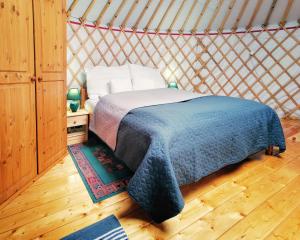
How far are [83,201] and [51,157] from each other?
22.3 inches

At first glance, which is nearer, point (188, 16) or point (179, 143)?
point (179, 143)

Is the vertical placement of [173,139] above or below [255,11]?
below

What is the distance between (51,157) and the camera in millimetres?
1707

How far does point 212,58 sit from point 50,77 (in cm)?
307

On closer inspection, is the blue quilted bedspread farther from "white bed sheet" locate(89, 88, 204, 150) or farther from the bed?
"white bed sheet" locate(89, 88, 204, 150)

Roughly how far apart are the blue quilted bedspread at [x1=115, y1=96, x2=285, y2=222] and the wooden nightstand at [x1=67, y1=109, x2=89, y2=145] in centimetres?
75

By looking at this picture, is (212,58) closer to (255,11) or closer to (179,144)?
(255,11)

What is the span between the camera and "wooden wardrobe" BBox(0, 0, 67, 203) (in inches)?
46.4

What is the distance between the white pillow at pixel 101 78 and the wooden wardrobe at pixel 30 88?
76 centimetres

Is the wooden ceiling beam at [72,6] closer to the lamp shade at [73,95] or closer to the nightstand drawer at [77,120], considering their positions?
the lamp shade at [73,95]

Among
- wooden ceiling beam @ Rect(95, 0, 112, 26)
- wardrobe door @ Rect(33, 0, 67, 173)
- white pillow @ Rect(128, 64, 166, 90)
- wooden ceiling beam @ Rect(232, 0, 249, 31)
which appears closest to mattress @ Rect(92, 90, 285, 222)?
wardrobe door @ Rect(33, 0, 67, 173)

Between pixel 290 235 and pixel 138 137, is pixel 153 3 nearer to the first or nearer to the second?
pixel 138 137

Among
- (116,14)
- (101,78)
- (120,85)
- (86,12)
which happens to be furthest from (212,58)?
(86,12)

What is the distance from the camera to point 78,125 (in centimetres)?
228
